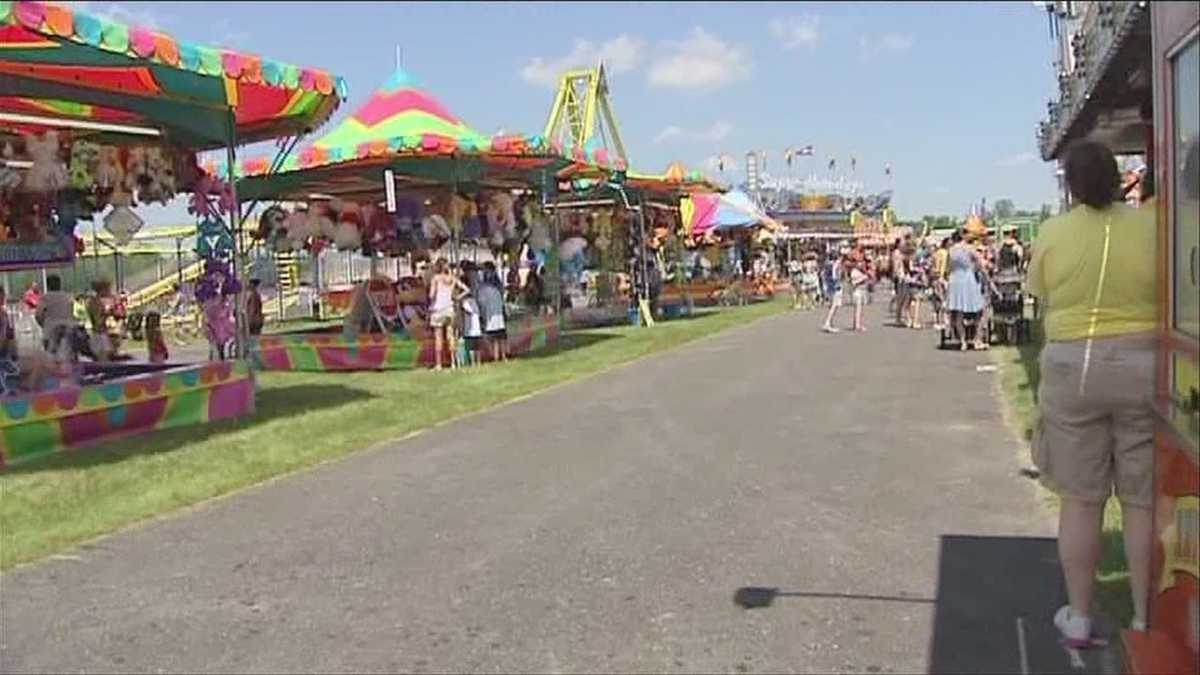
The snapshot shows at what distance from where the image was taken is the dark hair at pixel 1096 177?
4.02 m

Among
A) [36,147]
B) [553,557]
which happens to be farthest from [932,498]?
[36,147]

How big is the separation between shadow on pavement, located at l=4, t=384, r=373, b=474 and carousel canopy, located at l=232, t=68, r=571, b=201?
11.1 feet

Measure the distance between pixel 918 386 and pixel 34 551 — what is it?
9.16m

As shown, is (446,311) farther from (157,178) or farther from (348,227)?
(157,178)

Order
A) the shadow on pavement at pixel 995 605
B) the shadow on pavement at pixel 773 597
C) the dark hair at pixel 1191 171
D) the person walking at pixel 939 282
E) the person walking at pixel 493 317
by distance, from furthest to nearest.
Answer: the person walking at pixel 939 282, the person walking at pixel 493 317, the shadow on pavement at pixel 773 597, the shadow on pavement at pixel 995 605, the dark hair at pixel 1191 171

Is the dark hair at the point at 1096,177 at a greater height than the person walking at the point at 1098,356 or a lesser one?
greater

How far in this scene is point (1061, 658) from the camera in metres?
4.79

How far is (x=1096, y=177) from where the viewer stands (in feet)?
13.2

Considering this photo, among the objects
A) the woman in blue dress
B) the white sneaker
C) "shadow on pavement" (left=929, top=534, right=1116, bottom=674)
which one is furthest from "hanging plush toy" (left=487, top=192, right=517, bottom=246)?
the white sneaker

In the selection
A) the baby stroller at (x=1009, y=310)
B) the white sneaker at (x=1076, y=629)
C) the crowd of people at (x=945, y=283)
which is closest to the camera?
the white sneaker at (x=1076, y=629)

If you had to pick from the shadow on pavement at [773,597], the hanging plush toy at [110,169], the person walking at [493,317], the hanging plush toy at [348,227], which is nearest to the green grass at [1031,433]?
the shadow on pavement at [773,597]

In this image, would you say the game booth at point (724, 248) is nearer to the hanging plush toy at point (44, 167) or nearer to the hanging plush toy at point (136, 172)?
the hanging plush toy at point (136, 172)

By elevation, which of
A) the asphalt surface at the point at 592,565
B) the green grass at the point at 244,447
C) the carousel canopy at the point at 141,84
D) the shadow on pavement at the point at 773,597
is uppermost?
the carousel canopy at the point at 141,84

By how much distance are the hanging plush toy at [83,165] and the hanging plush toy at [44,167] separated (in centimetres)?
16
